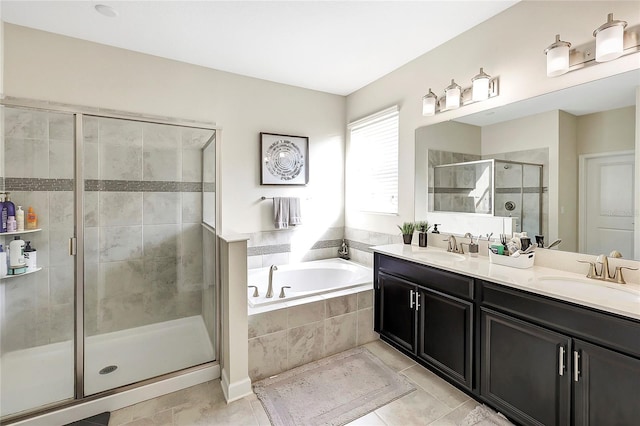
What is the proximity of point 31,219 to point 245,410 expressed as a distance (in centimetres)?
212

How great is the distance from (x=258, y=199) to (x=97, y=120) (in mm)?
1582

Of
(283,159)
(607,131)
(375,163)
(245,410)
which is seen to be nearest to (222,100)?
(283,159)

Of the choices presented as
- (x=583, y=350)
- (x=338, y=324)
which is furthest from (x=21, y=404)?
(x=583, y=350)

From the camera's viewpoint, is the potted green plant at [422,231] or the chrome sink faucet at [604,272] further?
the potted green plant at [422,231]


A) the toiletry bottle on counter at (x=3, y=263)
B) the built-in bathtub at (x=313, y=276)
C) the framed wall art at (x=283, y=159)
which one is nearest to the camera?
the toiletry bottle on counter at (x=3, y=263)

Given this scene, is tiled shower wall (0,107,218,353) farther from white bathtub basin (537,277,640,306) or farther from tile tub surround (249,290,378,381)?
white bathtub basin (537,277,640,306)

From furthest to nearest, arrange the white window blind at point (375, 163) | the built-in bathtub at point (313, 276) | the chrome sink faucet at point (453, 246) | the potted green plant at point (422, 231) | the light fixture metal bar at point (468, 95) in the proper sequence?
1. the white window blind at point (375, 163)
2. the built-in bathtub at point (313, 276)
3. the potted green plant at point (422, 231)
4. the chrome sink faucet at point (453, 246)
5. the light fixture metal bar at point (468, 95)

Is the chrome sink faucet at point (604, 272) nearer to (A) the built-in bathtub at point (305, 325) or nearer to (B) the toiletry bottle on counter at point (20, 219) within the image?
(A) the built-in bathtub at point (305, 325)

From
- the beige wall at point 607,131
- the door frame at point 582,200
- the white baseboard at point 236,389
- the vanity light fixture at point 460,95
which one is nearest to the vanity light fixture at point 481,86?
the vanity light fixture at point 460,95

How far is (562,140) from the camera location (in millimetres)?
1823

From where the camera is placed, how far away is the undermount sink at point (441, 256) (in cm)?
219

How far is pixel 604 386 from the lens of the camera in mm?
1268

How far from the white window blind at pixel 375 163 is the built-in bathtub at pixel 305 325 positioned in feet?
3.02

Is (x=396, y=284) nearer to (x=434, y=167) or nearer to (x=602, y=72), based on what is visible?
(x=434, y=167)
